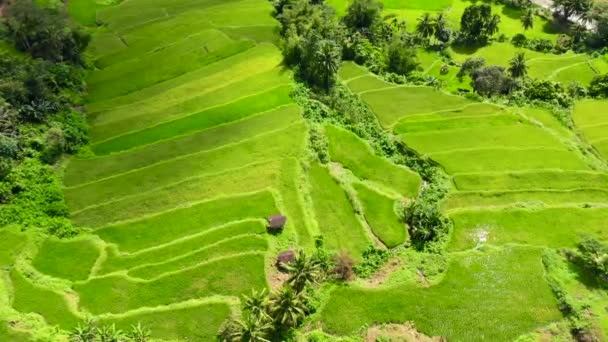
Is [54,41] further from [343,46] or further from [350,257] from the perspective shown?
[350,257]

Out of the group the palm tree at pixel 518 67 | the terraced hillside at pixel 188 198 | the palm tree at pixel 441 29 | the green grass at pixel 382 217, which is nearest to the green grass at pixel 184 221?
the terraced hillside at pixel 188 198

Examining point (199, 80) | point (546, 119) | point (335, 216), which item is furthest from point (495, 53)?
point (335, 216)

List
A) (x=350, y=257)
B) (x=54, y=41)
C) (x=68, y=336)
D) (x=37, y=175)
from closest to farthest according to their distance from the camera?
(x=68, y=336) → (x=350, y=257) → (x=37, y=175) → (x=54, y=41)

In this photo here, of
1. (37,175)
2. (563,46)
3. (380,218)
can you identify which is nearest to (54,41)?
(37,175)

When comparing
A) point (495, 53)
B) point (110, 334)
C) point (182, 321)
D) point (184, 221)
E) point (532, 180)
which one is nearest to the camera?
point (110, 334)

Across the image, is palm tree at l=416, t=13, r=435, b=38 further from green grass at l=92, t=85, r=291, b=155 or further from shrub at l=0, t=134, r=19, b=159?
shrub at l=0, t=134, r=19, b=159

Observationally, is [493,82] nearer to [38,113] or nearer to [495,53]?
[495,53]

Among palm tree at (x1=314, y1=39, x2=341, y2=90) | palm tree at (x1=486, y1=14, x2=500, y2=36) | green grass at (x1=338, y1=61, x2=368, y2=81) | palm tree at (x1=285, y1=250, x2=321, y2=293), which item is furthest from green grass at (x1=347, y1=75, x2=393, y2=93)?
palm tree at (x1=285, y1=250, x2=321, y2=293)

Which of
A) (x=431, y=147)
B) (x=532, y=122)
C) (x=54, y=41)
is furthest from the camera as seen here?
(x=54, y=41)
